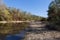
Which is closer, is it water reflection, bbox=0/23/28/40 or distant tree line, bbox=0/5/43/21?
water reflection, bbox=0/23/28/40

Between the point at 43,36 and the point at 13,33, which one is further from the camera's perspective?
the point at 13,33

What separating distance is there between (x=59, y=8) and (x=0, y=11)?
102 ft

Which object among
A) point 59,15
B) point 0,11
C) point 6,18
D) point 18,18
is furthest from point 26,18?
point 59,15

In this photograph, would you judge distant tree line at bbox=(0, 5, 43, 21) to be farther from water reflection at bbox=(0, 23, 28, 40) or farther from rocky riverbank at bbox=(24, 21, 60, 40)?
rocky riverbank at bbox=(24, 21, 60, 40)

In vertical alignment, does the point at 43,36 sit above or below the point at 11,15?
above

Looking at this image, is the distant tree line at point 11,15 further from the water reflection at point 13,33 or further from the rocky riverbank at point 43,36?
the rocky riverbank at point 43,36

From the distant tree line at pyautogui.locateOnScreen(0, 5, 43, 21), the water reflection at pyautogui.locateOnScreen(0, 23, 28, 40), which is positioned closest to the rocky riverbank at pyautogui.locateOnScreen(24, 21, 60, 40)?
the water reflection at pyautogui.locateOnScreen(0, 23, 28, 40)

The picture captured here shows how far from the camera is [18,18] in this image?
80.7 meters

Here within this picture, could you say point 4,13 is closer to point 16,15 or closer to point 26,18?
point 16,15

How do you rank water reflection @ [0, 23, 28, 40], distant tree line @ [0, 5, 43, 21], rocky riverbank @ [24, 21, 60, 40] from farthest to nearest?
distant tree line @ [0, 5, 43, 21] < water reflection @ [0, 23, 28, 40] < rocky riverbank @ [24, 21, 60, 40]

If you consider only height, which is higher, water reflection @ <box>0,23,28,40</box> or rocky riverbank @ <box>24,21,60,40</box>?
rocky riverbank @ <box>24,21,60,40</box>

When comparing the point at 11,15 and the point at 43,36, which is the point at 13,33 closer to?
the point at 43,36

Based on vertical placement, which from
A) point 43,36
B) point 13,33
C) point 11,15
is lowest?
point 11,15

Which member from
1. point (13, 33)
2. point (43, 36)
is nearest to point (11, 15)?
→ point (13, 33)
